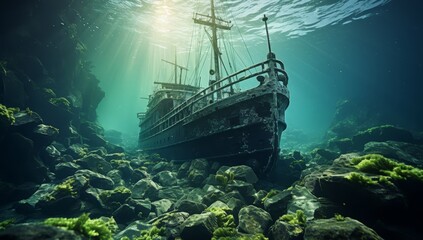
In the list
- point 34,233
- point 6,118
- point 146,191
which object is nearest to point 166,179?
point 146,191

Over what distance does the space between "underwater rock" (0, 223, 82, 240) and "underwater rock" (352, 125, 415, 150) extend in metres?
32.6

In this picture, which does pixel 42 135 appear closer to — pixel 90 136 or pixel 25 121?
pixel 25 121

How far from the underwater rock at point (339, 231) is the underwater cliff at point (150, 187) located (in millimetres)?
21

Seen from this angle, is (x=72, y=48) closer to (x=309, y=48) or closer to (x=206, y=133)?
(x=206, y=133)

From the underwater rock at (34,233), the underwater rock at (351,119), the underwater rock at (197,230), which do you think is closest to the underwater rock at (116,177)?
the underwater rock at (197,230)

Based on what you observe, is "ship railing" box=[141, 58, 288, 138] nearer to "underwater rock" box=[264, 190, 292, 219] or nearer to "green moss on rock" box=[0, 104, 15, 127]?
"underwater rock" box=[264, 190, 292, 219]

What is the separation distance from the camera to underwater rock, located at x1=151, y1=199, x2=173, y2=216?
892cm

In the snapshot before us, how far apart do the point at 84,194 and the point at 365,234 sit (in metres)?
10.2

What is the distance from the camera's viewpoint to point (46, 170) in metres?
12.6

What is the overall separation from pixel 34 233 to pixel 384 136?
33640 mm

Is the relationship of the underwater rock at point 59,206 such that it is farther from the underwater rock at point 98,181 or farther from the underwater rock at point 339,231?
the underwater rock at point 339,231

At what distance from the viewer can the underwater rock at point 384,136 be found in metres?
25.0

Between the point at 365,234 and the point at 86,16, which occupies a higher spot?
the point at 86,16

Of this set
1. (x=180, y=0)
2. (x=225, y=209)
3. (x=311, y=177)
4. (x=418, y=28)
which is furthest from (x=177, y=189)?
(x=418, y=28)
